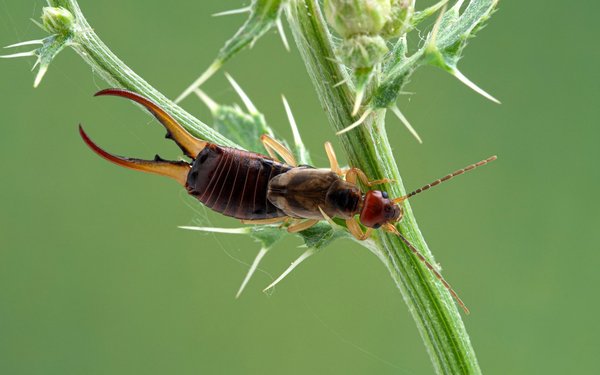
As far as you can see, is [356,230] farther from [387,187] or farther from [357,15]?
[357,15]

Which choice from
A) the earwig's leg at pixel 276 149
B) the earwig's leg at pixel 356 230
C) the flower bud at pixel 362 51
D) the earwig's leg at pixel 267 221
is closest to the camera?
the flower bud at pixel 362 51

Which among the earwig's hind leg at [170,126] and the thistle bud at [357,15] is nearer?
the thistle bud at [357,15]

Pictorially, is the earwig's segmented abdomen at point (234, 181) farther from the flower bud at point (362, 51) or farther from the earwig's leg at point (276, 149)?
the flower bud at point (362, 51)

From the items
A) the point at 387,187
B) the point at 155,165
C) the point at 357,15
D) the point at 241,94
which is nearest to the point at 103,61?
the point at 155,165

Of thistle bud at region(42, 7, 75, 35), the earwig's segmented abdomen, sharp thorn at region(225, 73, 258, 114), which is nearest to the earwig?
the earwig's segmented abdomen

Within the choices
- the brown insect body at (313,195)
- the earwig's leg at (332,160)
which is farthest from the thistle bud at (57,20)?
the earwig's leg at (332,160)
